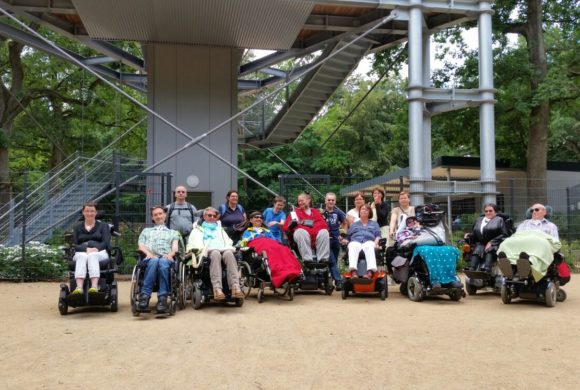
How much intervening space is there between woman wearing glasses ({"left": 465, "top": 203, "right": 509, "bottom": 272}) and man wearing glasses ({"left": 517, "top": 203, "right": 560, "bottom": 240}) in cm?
45

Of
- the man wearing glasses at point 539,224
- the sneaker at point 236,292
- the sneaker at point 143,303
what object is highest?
the man wearing glasses at point 539,224

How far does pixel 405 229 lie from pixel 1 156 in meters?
15.7

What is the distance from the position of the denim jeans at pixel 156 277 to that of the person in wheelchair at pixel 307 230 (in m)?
2.33

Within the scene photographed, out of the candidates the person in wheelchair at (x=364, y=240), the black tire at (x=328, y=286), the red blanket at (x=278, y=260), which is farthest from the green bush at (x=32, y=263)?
the person in wheelchair at (x=364, y=240)

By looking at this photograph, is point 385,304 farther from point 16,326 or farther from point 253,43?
point 253,43

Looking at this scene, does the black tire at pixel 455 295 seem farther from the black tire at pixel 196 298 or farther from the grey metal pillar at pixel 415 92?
the grey metal pillar at pixel 415 92

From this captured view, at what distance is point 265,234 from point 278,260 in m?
0.80

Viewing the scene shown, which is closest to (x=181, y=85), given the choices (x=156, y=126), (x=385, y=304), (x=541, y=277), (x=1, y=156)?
(x=156, y=126)

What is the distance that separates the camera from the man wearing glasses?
8.40 metres

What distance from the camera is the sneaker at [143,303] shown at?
7.01 meters

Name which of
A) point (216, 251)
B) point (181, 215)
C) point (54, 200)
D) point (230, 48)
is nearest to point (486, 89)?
point (230, 48)

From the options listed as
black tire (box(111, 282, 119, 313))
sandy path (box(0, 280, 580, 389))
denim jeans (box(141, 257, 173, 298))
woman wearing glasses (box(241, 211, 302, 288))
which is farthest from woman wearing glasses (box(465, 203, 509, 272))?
black tire (box(111, 282, 119, 313))

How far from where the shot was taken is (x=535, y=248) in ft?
25.4

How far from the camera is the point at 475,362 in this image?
184 inches
